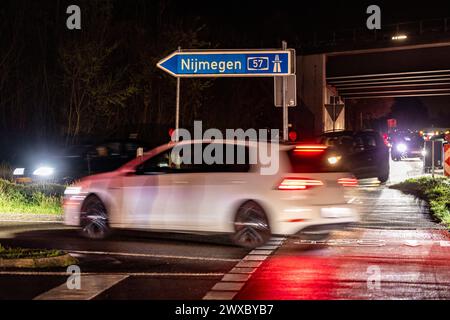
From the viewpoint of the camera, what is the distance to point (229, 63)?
21.1 meters

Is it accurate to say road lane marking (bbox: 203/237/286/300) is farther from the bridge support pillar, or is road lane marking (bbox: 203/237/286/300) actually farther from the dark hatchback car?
the bridge support pillar

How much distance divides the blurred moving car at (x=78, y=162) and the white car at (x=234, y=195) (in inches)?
374

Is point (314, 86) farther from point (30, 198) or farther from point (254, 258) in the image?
point (254, 258)

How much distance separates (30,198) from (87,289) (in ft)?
31.8

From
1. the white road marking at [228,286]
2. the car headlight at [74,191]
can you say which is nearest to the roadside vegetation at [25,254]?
the white road marking at [228,286]

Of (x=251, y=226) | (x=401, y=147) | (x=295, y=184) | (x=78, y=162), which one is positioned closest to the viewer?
(x=295, y=184)

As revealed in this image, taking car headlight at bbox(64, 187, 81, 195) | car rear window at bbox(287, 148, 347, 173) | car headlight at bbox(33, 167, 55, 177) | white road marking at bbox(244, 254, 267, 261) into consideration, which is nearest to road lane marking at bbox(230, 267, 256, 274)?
white road marking at bbox(244, 254, 267, 261)

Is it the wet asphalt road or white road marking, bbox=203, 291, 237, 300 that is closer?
white road marking, bbox=203, 291, 237, 300

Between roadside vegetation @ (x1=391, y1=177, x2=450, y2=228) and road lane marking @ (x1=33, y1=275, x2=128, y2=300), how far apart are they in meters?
7.50

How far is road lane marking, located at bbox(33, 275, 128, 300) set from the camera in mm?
7863

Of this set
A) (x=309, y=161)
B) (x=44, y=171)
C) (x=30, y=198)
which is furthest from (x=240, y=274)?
(x=44, y=171)

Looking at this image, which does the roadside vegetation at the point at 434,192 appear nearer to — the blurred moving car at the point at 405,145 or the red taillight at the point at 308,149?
the red taillight at the point at 308,149

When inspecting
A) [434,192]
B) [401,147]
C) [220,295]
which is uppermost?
[401,147]
